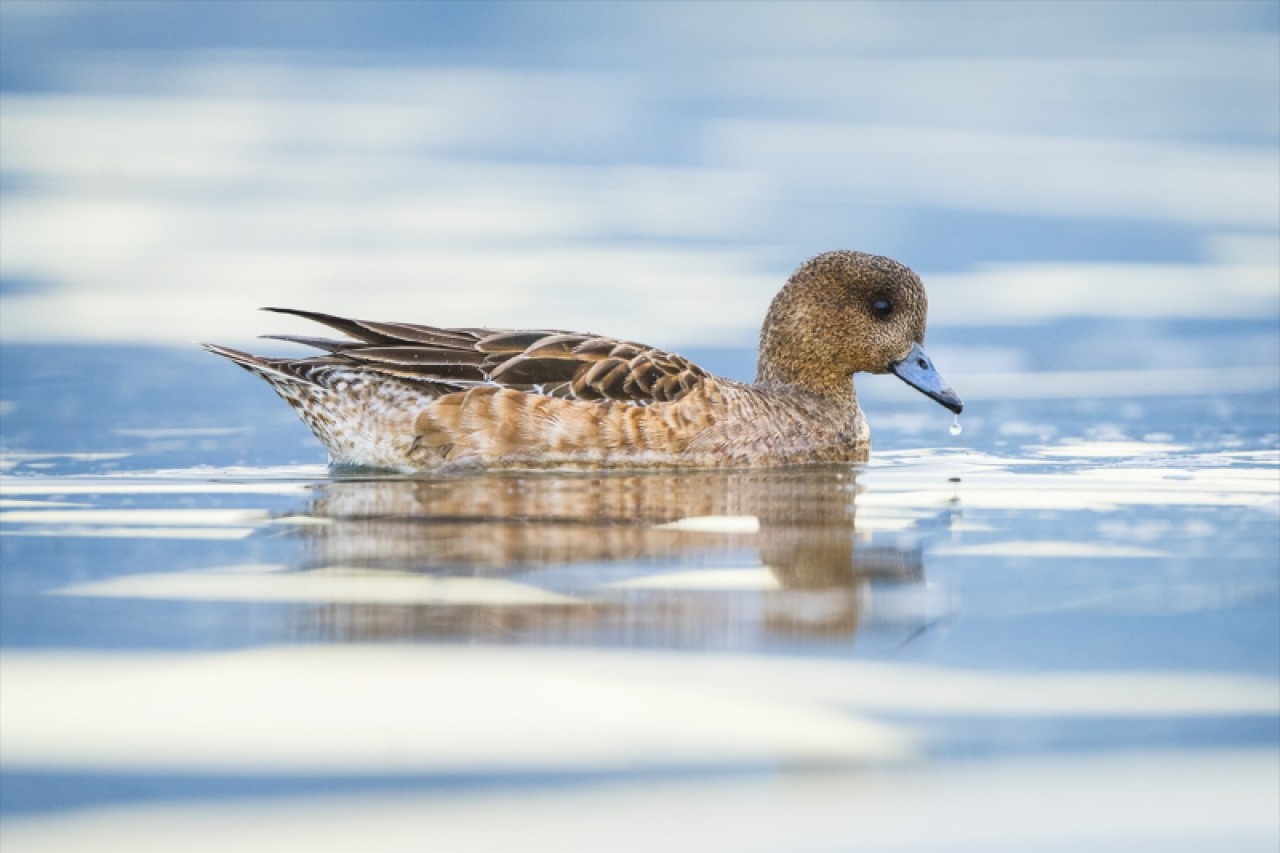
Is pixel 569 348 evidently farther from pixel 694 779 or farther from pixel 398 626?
pixel 694 779

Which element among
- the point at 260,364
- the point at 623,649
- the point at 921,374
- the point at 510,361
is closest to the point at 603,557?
the point at 623,649

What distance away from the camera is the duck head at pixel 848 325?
27.9 ft

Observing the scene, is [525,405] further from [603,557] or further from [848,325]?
[603,557]

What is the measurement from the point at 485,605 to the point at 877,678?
1.05 m

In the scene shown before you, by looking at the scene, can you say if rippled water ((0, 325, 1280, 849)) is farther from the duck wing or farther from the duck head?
the duck head

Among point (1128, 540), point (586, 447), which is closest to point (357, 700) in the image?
point (1128, 540)

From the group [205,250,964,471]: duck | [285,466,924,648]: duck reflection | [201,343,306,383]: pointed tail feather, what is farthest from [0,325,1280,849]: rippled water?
[201,343,306,383]: pointed tail feather

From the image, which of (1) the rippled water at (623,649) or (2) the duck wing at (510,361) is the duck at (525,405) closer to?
(2) the duck wing at (510,361)

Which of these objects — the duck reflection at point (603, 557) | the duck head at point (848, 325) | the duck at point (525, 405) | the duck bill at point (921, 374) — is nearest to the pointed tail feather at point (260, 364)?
the duck at point (525, 405)

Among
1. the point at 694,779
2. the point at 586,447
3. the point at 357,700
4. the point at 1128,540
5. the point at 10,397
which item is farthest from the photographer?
the point at 10,397

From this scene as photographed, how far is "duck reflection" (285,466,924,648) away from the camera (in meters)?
4.17

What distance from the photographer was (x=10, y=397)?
10328 millimetres

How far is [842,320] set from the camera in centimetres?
862

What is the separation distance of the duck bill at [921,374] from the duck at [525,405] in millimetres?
15
